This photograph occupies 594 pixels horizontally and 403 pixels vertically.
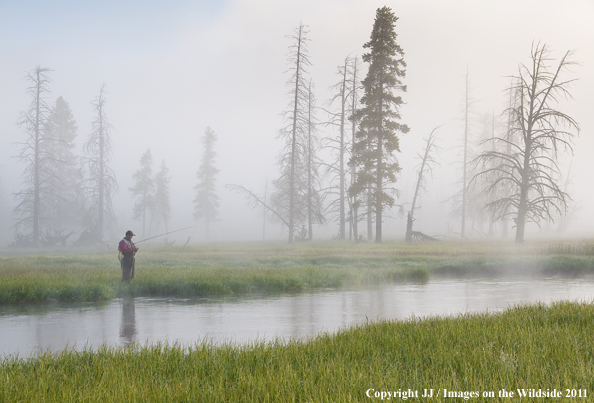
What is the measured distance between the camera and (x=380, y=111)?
39.0m

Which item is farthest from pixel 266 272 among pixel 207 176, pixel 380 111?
pixel 207 176

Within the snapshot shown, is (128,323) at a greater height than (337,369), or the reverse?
(337,369)

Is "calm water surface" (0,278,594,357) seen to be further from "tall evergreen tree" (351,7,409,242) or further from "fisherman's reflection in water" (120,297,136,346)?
"tall evergreen tree" (351,7,409,242)

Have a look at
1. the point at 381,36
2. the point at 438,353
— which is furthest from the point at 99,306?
the point at 381,36

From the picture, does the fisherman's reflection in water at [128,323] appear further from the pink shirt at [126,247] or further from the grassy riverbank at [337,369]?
the grassy riverbank at [337,369]

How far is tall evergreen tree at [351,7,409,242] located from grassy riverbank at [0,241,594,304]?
34.8 feet

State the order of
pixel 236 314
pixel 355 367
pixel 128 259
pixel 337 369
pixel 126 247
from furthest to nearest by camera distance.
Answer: pixel 128 259 → pixel 126 247 → pixel 236 314 → pixel 355 367 → pixel 337 369

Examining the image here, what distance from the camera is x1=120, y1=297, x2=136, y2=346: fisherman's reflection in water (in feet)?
31.2

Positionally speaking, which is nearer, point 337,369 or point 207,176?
point 337,369

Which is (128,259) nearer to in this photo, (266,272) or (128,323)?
(266,272)

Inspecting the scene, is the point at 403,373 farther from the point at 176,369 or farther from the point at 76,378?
the point at 76,378

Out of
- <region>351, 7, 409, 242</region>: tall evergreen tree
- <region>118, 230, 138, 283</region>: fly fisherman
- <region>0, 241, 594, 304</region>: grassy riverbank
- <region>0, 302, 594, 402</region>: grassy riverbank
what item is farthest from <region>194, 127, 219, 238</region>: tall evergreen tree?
<region>0, 302, 594, 402</region>: grassy riverbank

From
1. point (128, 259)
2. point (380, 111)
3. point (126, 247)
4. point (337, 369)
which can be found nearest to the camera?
point (337, 369)

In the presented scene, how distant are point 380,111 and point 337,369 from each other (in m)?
34.7
